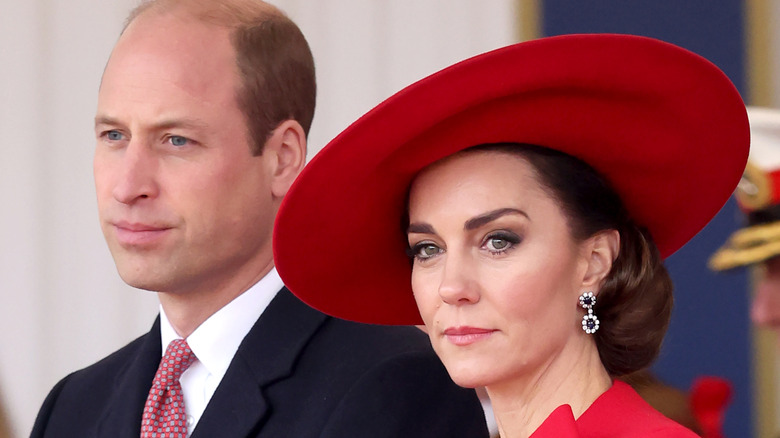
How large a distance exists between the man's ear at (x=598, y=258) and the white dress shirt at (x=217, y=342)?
59 cm

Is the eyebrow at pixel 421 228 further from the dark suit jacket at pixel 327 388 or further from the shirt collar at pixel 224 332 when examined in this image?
the shirt collar at pixel 224 332

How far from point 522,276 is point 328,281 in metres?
0.40

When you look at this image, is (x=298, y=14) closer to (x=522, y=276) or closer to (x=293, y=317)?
(x=293, y=317)

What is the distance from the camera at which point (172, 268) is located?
1882 mm

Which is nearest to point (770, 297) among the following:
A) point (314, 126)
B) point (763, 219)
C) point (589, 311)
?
point (763, 219)

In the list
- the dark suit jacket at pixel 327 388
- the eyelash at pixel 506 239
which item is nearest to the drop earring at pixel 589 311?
the eyelash at pixel 506 239

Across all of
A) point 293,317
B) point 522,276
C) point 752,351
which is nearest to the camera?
point 522,276

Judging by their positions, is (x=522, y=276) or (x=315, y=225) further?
(x=315, y=225)

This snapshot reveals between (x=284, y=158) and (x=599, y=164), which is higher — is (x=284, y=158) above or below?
above

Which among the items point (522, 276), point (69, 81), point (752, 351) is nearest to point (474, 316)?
point (522, 276)

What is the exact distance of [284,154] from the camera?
6.61ft

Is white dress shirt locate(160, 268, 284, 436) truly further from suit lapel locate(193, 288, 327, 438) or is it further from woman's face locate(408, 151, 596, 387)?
woman's face locate(408, 151, 596, 387)

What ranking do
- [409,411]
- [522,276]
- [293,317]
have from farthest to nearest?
[293,317], [409,411], [522,276]

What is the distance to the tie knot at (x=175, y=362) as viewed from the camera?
198 centimetres
